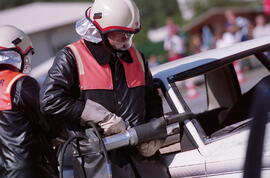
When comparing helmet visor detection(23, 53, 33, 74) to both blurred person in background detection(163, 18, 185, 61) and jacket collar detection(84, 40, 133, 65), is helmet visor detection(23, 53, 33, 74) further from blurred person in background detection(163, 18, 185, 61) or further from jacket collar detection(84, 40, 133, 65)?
blurred person in background detection(163, 18, 185, 61)

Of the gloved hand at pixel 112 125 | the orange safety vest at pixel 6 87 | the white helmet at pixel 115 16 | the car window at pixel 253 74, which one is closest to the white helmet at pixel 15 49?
the orange safety vest at pixel 6 87

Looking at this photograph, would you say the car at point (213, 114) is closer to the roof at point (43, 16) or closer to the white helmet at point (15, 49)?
the white helmet at point (15, 49)

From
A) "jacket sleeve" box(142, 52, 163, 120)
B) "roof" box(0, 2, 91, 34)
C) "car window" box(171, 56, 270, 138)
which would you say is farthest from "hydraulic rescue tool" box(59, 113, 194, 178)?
"roof" box(0, 2, 91, 34)

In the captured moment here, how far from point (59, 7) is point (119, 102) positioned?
35.3 m

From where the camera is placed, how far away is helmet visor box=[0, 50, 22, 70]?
430cm

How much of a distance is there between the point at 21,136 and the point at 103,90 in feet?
2.29

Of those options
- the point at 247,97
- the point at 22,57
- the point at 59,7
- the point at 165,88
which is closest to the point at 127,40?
the point at 165,88

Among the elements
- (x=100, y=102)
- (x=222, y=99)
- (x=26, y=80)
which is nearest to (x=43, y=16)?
(x=222, y=99)

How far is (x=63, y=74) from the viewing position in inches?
147

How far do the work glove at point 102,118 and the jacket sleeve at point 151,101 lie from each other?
13.8 inches

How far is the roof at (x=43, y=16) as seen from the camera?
3478 cm

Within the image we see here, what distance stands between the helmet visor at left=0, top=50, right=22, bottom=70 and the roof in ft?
97.6

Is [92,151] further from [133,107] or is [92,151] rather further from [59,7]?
[59,7]

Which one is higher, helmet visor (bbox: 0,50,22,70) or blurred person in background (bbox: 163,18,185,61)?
helmet visor (bbox: 0,50,22,70)
